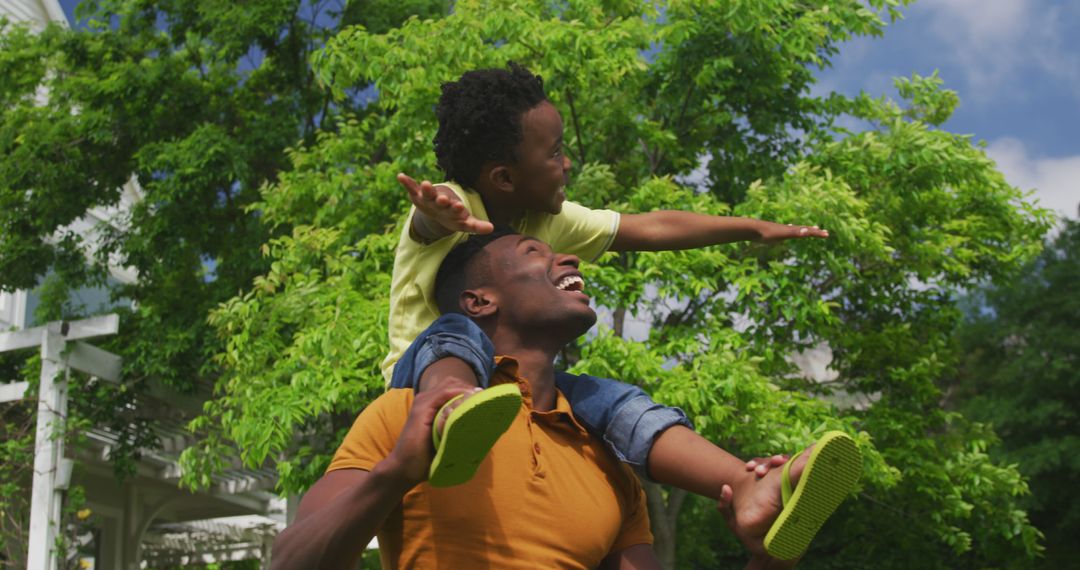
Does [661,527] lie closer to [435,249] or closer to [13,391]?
[13,391]

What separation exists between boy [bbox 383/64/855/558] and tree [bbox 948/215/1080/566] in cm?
1245

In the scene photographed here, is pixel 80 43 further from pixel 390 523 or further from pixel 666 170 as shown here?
pixel 390 523

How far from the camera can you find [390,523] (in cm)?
229

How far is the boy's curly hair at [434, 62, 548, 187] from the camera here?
265cm

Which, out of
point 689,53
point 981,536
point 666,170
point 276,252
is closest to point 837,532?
point 981,536

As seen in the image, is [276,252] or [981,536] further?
[981,536]

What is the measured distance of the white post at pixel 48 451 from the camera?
412 inches

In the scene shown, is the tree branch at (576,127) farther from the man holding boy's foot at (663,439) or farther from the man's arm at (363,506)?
the man's arm at (363,506)

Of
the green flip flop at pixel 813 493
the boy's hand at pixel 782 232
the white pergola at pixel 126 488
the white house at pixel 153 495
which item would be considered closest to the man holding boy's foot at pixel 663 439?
the green flip flop at pixel 813 493

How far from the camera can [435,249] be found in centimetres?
264

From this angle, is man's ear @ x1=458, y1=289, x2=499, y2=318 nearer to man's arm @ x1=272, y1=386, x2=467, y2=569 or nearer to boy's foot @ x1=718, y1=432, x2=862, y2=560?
man's arm @ x1=272, y1=386, x2=467, y2=569

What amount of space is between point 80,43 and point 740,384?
8.60m

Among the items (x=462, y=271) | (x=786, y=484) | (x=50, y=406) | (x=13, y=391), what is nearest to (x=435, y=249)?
(x=462, y=271)

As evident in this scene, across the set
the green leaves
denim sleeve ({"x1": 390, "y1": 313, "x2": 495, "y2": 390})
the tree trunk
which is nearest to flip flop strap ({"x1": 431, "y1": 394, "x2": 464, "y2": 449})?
denim sleeve ({"x1": 390, "y1": 313, "x2": 495, "y2": 390})
